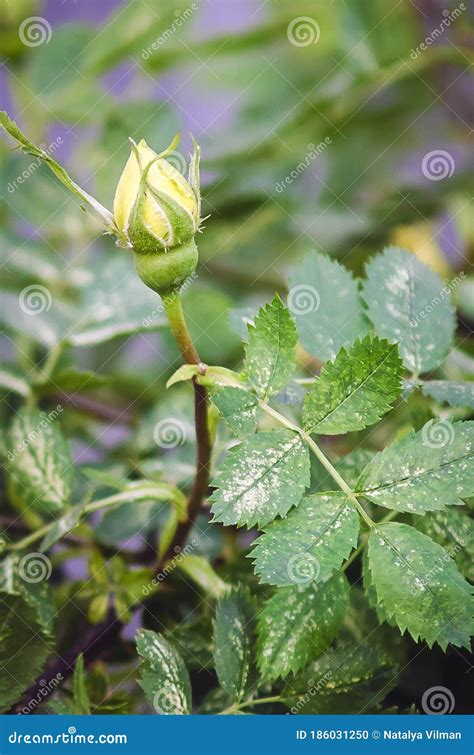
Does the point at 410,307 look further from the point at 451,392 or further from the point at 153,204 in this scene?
the point at 153,204

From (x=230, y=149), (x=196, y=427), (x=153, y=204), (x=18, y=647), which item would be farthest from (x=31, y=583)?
(x=230, y=149)

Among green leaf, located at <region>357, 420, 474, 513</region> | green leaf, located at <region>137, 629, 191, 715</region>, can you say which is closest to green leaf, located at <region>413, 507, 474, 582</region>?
green leaf, located at <region>357, 420, 474, 513</region>

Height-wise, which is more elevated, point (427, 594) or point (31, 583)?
point (427, 594)

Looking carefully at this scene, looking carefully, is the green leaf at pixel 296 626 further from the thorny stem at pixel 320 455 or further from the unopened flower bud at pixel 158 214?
the unopened flower bud at pixel 158 214

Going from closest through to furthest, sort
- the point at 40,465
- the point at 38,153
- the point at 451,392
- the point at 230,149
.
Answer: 1. the point at 38,153
2. the point at 451,392
3. the point at 40,465
4. the point at 230,149

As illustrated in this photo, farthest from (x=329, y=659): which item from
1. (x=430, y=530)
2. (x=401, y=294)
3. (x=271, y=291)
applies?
(x=271, y=291)

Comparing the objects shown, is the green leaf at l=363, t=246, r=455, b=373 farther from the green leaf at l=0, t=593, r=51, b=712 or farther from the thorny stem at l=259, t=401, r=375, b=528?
the green leaf at l=0, t=593, r=51, b=712
